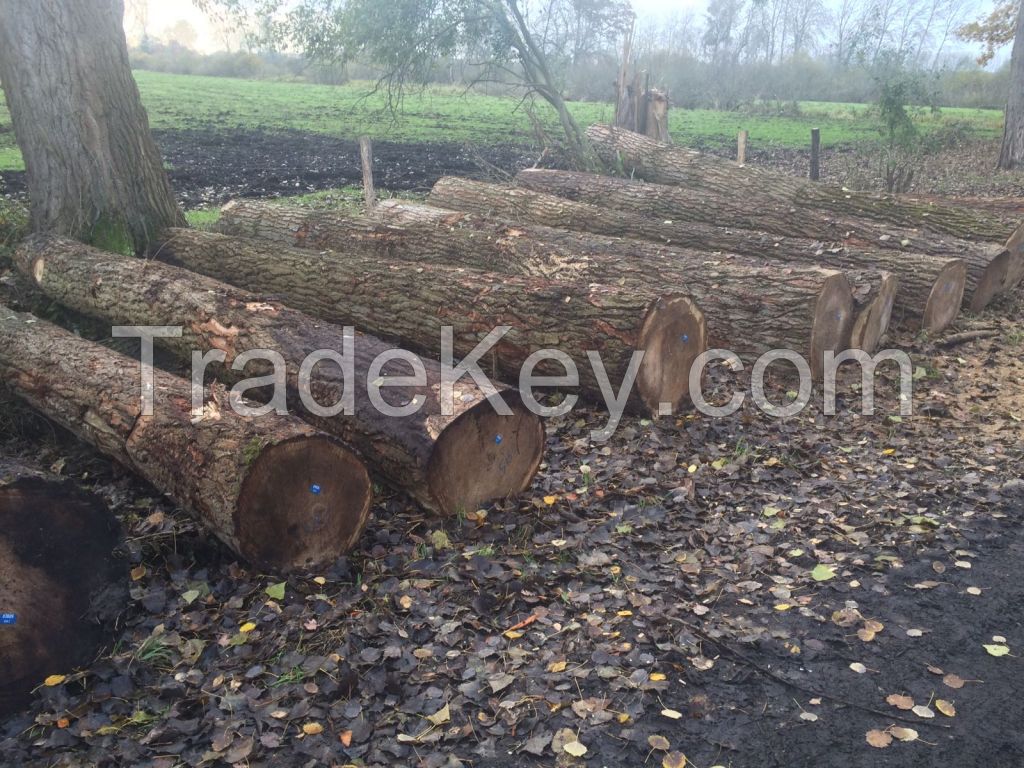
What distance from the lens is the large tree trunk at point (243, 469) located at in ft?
13.8

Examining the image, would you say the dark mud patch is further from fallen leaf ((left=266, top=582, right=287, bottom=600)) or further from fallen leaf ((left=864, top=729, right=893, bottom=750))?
fallen leaf ((left=864, top=729, right=893, bottom=750))

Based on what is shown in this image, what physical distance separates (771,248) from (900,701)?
19.3ft

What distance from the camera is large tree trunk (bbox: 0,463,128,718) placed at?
357cm

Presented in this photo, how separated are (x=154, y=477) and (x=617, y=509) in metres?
2.73

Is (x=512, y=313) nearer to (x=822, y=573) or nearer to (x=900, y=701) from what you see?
(x=822, y=573)

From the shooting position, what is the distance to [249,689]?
3.60m

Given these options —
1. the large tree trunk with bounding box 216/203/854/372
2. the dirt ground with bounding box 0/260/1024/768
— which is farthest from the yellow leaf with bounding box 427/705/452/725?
the large tree trunk with bounding box 216/203/854/372

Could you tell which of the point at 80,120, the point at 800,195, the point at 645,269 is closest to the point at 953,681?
the point at 645,269

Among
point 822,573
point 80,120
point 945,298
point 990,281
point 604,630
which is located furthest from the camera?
point 990,281

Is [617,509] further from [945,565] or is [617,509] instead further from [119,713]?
[119,713]

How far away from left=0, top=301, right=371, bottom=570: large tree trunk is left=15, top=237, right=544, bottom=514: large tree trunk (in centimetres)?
→ 42

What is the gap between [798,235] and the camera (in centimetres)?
942

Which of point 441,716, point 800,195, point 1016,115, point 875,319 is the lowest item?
point 441,716

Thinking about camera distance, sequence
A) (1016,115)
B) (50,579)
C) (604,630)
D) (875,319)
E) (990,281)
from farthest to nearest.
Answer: (1016,115) → (990,281) → (875,319) → (604,630) → (50,579)
